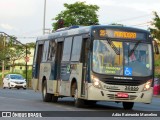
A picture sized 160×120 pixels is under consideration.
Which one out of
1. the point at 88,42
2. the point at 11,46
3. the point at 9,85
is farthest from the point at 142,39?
the point at 11,46

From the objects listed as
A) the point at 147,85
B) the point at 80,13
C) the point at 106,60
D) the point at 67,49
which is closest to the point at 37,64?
the point at 67,49

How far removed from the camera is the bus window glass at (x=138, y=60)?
2247 centimetres

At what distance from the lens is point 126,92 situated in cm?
2227

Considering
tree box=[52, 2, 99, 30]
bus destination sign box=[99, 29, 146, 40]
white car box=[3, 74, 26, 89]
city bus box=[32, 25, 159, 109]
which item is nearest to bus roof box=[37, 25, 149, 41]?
city bus box=[32, 25, 159, 109]

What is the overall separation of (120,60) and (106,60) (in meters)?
0.50

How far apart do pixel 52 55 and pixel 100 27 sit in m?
5.12

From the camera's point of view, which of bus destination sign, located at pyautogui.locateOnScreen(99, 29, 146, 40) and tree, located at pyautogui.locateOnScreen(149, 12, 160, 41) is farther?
tree, located at pyautogui.locateOnScreen(149, 12, 160, 41)

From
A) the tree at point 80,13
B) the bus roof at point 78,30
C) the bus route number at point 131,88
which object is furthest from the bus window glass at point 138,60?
the tree at point 80,13

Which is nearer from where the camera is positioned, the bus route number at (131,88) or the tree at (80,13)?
the bus route number at (131,88)

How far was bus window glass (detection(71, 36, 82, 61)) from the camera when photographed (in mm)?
23688

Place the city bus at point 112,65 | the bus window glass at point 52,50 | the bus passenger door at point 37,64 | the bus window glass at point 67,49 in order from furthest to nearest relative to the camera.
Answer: the bus passenger door at point 37,64 → the bus window glass at point 52,50 → the bus window glass at point 67,49 → the city bus at point 112,65

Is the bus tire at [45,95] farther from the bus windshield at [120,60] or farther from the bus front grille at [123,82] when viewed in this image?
the bus front grille at [123,82]

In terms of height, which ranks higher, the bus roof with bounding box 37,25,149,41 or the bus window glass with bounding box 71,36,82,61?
the bus roof with bounding box 37,25,149,41

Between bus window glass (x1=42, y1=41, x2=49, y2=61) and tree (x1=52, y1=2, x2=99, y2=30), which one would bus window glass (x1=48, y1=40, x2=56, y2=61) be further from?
tree (x1=52, y1=2, x2=99, y2=30)
